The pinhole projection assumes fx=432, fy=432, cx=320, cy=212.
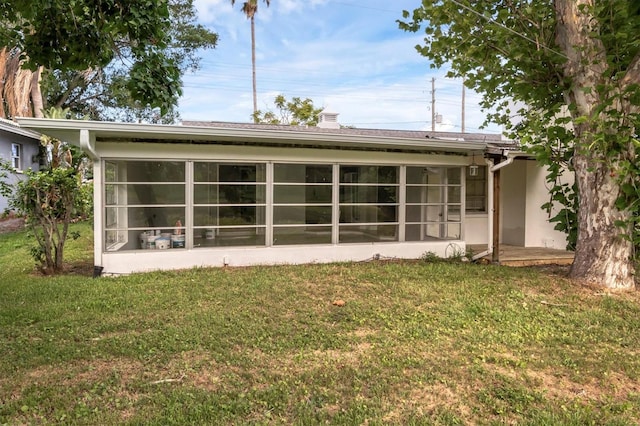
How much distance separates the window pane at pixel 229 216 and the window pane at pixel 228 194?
0.41 feet

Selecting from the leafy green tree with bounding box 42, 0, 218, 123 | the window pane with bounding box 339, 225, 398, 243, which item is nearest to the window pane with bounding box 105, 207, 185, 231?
the window pane with bounding box 339, 225, 398, 243

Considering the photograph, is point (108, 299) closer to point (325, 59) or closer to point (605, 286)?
point (605, 286)

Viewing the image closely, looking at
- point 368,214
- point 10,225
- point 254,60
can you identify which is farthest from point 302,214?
point 254,60

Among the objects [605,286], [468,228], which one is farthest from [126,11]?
[468,228]

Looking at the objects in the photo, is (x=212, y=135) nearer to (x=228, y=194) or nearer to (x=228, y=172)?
(x=228, y=172)

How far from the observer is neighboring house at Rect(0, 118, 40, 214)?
13.6 meters

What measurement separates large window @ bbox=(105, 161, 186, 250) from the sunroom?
2 centimetres

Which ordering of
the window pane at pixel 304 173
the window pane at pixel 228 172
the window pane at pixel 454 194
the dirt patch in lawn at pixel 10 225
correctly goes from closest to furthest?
the window pane at pixel 228 172, the window pane at pixel 304 173, the window pane at pixel 454 194, the dirt patch in lawn at pixel 10 225

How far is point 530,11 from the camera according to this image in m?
5.93

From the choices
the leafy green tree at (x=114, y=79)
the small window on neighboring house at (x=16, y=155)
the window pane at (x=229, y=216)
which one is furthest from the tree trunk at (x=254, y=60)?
the window pane at (x=229, y=216)

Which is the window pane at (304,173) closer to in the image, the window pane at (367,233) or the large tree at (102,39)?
the window pane at (367,233)

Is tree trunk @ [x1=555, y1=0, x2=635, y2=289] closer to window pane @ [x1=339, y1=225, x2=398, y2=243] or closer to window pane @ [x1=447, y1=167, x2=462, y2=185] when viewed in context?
window pane @ [x1=447, y1=167, x2=462, y2=185]

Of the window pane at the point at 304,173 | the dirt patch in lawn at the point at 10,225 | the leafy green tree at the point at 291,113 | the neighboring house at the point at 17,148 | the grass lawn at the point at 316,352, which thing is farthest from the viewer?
the leafy green tree at the point at 291,113

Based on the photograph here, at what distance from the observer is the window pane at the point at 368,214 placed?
27.9 feet
